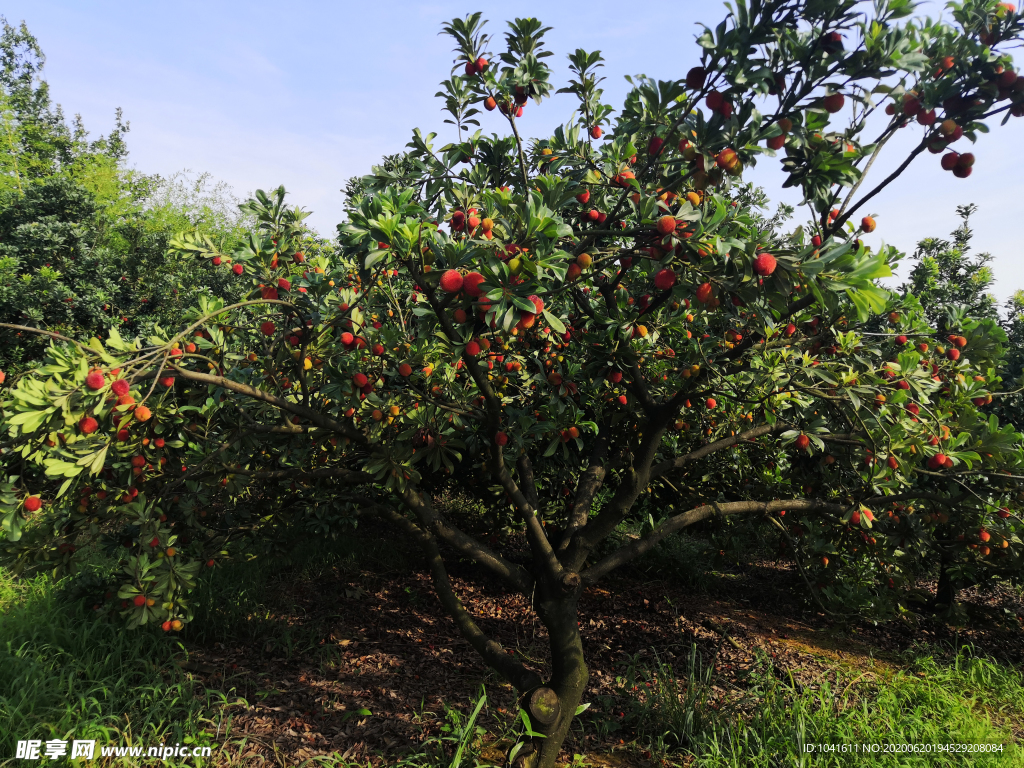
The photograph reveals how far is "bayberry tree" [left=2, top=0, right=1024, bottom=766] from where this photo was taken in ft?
6.54

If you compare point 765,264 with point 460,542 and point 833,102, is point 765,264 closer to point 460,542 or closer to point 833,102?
point 833,102

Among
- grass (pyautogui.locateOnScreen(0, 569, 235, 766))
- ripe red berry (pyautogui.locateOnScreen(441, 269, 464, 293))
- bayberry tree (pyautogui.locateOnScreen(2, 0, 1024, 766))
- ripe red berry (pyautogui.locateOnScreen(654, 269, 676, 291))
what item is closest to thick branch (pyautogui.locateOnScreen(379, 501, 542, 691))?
bayberry tree (pyautogui.locateOnScreen(2, 0, 1024, 766))

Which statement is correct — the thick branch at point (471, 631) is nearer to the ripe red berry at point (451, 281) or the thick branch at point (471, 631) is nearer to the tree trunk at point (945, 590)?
the ripe red berry at point (451, 281)

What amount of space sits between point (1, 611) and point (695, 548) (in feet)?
21.6

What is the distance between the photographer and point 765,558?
7.10m

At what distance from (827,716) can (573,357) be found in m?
2.67

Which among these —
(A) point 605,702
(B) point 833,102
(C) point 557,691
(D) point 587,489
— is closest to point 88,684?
(C) point 557,691

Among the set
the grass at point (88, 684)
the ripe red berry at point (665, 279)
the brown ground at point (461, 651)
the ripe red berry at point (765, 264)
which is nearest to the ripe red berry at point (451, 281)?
the ripe red berry at point (665, 279)

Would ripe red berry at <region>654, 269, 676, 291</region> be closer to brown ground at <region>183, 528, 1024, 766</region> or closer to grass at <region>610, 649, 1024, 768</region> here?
grass at <region>610, 649, 1024, 768</region>

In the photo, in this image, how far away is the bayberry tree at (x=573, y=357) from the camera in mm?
1993

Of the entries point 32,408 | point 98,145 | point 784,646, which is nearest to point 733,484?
point 784,646

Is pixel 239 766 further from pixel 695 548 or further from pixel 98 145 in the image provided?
pixel 98 145

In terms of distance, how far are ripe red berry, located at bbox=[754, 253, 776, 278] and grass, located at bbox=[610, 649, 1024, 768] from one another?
2658 millimetres

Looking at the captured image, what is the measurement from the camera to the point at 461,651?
435 cm
